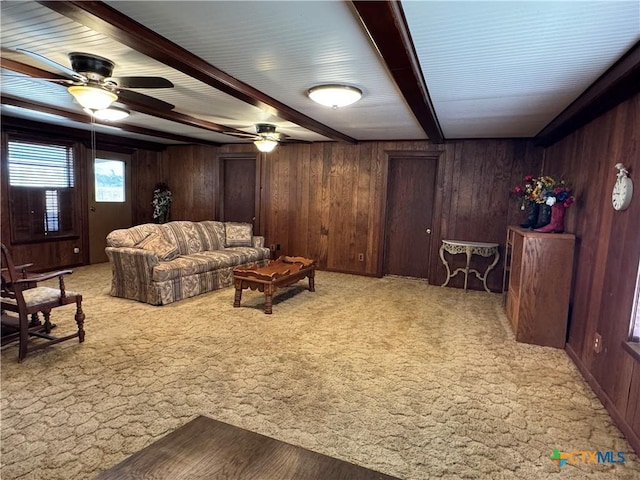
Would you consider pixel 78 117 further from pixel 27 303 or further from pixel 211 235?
pixel 27 303

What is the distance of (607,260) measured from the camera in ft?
9.07

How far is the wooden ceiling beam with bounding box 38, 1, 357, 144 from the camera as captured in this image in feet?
6.18

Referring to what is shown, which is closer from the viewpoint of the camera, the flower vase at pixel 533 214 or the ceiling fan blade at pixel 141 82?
the ceiling fan blade at pixel 141 82

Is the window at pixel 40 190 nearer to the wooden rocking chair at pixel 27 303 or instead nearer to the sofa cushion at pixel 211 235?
the sofa cushion at pixel 211 235

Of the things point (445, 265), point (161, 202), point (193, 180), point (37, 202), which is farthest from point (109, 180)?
point (445, 265)

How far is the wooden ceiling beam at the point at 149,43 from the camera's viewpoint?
188 centimetres

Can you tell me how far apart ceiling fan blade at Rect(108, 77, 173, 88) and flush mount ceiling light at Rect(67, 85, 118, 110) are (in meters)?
0.20

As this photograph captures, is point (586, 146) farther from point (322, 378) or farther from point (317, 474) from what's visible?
point (317, 474)

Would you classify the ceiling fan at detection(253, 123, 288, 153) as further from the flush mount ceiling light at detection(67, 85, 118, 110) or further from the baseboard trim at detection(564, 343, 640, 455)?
the baseboard trim at detection(564, 343, 640, 455)

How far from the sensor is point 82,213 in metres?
6.57

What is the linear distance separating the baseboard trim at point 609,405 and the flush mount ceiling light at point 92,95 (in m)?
4.20

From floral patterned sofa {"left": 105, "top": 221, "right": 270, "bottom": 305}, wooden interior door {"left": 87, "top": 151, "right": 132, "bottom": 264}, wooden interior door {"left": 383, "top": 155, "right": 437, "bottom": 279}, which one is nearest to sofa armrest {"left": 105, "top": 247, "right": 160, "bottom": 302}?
floral patterned sofa {"left": 105, "top": 221, "right": 270, "bottom": 305}

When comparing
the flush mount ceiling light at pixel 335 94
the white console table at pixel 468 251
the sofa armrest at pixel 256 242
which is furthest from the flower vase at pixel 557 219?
the sofa armrest at pixel 256 242

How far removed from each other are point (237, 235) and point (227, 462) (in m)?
4.99
